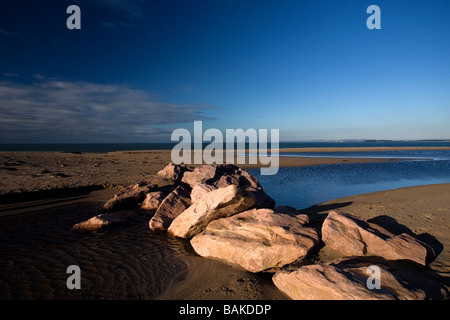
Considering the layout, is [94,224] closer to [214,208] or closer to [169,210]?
[169,210]

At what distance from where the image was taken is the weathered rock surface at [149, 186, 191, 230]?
902cm

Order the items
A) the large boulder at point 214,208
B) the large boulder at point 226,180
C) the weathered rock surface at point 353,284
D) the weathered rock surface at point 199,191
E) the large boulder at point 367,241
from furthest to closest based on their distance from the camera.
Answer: the large boulder at point 226,180, the weathered rock surface at point 199,191, the large boulder at point 214,208, the large boulder at point 367,241, the weathered rock surface at point 353,284

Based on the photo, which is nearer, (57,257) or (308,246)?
(308,246)

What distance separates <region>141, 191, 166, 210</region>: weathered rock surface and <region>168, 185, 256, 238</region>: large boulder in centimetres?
366

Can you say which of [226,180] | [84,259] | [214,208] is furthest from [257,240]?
[226,180]

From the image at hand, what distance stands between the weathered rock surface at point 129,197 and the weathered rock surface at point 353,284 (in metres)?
9.12

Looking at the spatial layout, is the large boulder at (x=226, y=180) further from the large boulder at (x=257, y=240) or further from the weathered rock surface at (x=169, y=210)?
the large boulder at (x=257, y=240)

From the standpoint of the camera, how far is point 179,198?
10.1 metres

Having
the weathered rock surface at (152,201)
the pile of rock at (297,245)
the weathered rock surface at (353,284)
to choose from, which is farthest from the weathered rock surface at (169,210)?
the weathered rock surface at (353,284)

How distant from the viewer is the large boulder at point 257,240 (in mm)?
5945
